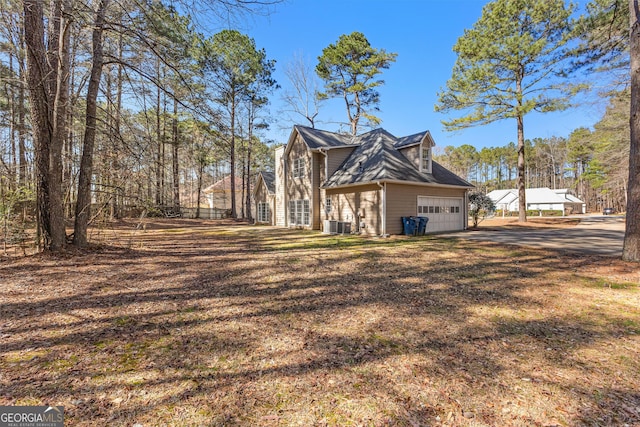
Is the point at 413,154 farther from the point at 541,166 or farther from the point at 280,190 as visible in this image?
the point at 541,166

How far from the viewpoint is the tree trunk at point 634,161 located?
700cm

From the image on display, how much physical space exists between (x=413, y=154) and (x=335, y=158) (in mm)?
4292

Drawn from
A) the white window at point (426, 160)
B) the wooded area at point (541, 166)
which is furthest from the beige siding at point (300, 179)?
the wooded area at point (541, 166)

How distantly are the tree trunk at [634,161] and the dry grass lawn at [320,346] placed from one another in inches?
54.3

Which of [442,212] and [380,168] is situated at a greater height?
[380,168]

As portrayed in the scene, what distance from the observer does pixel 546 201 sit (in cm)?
4219

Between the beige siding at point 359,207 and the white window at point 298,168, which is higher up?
the white window at point 298,168

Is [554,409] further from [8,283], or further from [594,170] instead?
[594,170]

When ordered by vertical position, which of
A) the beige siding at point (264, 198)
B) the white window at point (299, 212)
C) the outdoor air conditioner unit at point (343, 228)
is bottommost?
the outdoor air conditioner unit at point (343, 228)

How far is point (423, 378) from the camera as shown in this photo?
270 cm

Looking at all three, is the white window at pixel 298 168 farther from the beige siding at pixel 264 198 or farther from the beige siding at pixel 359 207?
the beige siding at pixel 264 198

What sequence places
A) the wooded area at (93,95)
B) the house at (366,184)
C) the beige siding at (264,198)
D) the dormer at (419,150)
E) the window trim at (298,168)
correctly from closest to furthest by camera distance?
the wooded area at (93,95)
the house at (366,184)
the dormer at (419,150)
the window trim at (298,168)
the beige siding at (264,198)

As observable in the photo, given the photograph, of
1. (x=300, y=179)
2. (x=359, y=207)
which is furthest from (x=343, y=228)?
(x=300, y=179)

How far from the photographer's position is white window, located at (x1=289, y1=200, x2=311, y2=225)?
17.4 meters
